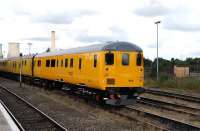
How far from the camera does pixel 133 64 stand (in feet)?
60.5

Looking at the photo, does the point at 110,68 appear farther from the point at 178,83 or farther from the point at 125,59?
the point at 178,83

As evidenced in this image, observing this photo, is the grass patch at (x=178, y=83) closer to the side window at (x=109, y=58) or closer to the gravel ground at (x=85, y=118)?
the gravel ground at (x=85, y=118)

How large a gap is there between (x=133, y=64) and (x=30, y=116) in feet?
17.4

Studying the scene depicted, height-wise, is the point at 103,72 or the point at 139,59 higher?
the point at 139,59

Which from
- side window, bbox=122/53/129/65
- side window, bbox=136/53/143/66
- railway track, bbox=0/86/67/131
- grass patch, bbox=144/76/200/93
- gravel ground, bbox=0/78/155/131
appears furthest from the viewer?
grass patch, bbox=144/76/200/93

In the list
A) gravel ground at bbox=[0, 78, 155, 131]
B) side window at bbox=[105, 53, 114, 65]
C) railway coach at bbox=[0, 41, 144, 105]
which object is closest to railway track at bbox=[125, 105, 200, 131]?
gravel ground at bbox=[0, 78, 155, 131]

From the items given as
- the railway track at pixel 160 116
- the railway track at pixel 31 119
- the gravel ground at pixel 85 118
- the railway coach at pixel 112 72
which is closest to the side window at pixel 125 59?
the railway coach at pixel 112 72

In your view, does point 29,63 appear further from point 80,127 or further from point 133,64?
point 80,127

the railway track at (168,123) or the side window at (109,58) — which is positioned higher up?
the side window at (109,58)

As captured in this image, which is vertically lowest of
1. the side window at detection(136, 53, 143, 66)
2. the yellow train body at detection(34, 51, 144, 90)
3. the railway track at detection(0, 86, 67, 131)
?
the railway track at detection(0, 86, 67, 131)

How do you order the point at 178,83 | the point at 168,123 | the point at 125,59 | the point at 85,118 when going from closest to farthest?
the point at 168,123, the point at 85,118, the point at 125,59, the point at 178,83

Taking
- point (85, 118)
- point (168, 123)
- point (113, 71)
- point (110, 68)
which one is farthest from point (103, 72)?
point (168, 123)

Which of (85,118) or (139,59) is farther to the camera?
(139,59)

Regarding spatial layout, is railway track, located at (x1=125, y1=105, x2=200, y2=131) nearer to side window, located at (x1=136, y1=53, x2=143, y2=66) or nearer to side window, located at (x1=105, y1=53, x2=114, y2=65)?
side window, located at (x1=105, y1=53, x2=114, y2=65)
